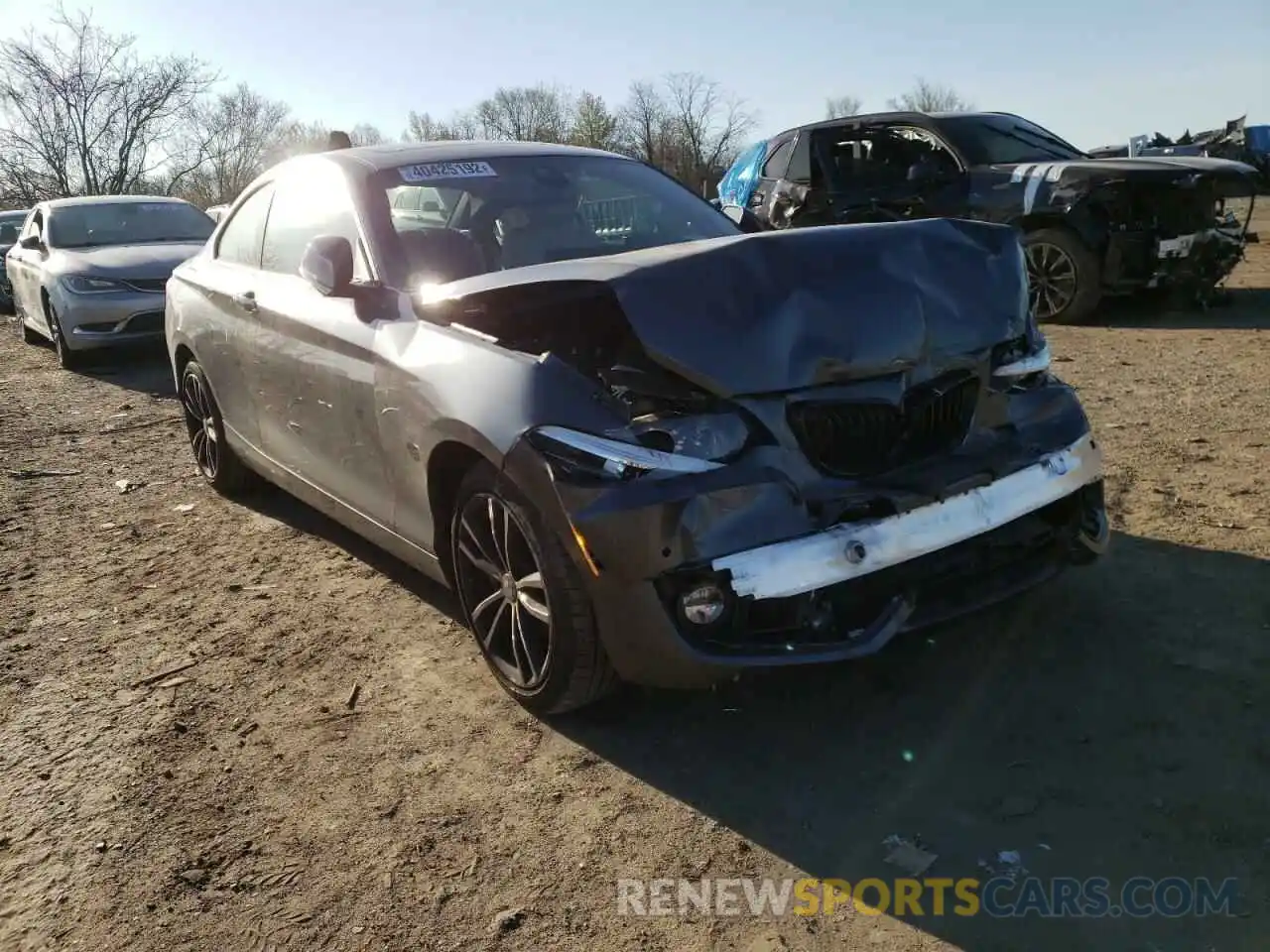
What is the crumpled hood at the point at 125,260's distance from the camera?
9.72 meters

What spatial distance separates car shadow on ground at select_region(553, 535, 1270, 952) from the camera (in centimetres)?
227

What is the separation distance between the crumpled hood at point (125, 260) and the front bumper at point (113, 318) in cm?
21

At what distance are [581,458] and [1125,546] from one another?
2358mm


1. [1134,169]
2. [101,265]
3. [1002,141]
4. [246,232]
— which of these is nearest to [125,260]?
[101,265]

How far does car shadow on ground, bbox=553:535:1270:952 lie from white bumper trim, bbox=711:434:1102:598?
29 cm

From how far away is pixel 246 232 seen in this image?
192 inches

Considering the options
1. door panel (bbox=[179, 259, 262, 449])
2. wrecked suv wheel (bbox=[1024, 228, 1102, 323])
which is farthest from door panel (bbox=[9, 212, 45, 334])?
wrecked suv wheel (bbox=[1024, 228, 1102, 323])

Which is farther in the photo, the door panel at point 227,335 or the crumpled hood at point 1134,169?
the crumpled hood at point 1134,169

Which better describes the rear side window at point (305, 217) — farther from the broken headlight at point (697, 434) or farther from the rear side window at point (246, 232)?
the broken headlight at point (697, 434)

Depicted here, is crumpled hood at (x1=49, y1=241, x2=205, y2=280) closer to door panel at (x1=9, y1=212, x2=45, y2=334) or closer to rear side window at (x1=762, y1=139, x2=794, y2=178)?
door panel at (x1=9, y1=212, x2=45, y2=334)

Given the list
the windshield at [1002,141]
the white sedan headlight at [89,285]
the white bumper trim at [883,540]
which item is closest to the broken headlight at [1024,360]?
the white bumper trim at [883,540]

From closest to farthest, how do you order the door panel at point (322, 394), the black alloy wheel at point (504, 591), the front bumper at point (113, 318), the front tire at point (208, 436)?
the black alloy wheel at point (504, 591), the door panel at point (322, 394), the front tire at point (208, 436), the front bumper at point (113, 318)

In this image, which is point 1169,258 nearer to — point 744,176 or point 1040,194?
point 1040,194

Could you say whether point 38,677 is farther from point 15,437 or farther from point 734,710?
point 15,437
